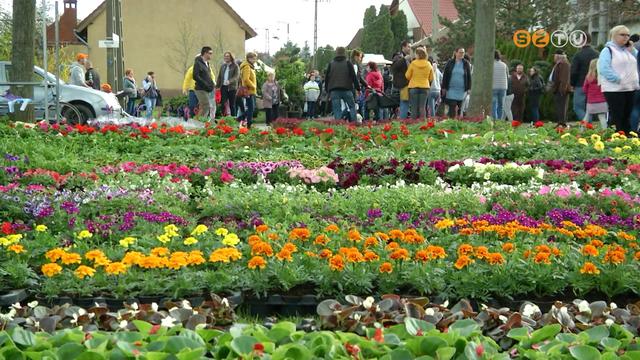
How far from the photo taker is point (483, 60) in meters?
18.2

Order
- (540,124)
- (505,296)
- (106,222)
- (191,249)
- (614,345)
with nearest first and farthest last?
(614,345)
(505,296)
(191,249)
(106,222)
(540,124)

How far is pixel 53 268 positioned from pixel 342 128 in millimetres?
9362

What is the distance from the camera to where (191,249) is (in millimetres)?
5863

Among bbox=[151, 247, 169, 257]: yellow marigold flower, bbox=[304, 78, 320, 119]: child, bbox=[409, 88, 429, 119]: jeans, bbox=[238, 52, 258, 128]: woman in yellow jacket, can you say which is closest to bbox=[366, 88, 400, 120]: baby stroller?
bbox=[238, 52, 258, 128]: woman in yellow jacket

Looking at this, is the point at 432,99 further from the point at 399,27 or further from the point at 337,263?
the point at 399,27

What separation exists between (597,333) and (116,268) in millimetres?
2677

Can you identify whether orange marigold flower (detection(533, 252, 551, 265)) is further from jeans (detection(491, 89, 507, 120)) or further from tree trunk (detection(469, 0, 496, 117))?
jeans (detection(491, 89, 507, 120))

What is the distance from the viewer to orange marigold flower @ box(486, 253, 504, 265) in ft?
16.9

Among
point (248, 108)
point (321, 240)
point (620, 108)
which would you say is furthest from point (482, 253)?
point (248, 108)

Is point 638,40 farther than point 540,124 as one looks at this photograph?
Yes

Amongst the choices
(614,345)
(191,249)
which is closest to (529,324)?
(614,345)

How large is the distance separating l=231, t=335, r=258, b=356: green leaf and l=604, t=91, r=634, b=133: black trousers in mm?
Answer: 10854

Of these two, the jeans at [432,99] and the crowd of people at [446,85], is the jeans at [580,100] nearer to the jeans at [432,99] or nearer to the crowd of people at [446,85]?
the crowd of people at [446,85]

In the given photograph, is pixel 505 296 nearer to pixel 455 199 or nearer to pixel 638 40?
pixel 455 199
